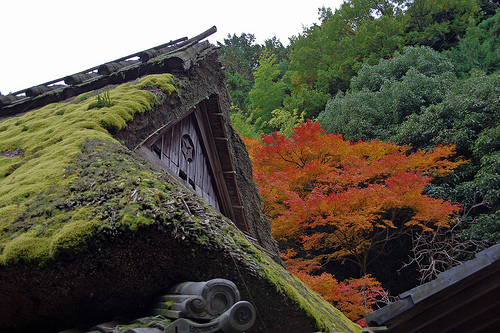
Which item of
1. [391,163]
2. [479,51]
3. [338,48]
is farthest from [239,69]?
[391,163]

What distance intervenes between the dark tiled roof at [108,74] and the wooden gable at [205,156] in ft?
2.94

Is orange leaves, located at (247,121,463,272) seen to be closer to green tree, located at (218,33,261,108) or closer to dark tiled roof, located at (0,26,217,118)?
dark tiled roof, located at (0,26,217,118)

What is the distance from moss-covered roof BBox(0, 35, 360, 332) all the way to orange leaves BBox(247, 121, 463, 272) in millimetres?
7847

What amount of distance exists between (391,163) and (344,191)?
2.24 m

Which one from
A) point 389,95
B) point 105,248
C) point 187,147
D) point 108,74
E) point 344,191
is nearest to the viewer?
point 105,248

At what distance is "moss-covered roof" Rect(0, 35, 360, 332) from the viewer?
2.04m

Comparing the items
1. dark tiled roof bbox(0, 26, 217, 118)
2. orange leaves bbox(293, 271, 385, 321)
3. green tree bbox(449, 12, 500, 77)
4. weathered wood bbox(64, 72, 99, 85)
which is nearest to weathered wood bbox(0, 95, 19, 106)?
dark tiled roof bbox(0, 26, 217, 118)

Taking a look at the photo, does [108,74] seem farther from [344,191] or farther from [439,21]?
[439,21]

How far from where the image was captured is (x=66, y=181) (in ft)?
8.41

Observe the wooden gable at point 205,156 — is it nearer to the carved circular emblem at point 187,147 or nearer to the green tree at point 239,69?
the carved circular emblem at point 187,147

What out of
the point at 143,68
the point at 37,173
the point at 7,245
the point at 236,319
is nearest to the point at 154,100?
the point at 143,68

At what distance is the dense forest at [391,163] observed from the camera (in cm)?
1046

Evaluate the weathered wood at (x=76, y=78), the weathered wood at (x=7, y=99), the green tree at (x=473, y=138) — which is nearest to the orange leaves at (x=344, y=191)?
the green tree at (x=473, y=138)

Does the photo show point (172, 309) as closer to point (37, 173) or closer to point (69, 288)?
point (69, 288)
